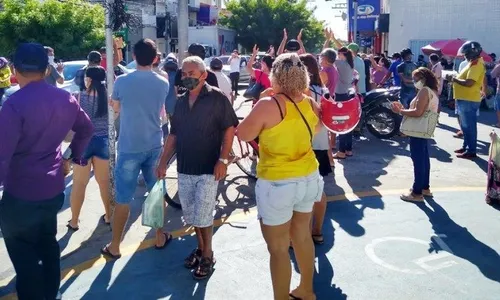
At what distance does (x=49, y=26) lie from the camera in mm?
19703

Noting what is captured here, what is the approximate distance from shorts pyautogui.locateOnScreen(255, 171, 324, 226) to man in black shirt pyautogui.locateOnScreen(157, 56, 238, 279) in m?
0.68

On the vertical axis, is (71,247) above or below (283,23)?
below

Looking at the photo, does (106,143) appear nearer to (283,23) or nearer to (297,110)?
(297,110)

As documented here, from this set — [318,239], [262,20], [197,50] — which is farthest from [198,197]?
A: [262,20]

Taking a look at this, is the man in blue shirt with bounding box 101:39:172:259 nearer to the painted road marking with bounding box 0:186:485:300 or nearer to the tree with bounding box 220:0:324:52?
the painted road marking with bounding box 0:186:485:300

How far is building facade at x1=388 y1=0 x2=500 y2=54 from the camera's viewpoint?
20016 mm

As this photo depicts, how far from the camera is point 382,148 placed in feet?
30.0

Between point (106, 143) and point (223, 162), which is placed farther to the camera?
point (106, 143)

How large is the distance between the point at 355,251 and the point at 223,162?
5.03 ft

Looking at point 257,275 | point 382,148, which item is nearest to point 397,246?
point 257,275

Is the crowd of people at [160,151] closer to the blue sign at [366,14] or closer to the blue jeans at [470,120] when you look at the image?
the blue jeans at [470,120]

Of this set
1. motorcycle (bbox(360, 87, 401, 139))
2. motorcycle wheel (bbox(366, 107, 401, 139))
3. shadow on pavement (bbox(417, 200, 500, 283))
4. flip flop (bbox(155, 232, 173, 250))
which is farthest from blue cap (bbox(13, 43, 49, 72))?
motorcycle wheel (bbox(366, 107, 401, 139))

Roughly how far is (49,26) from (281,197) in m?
19.0

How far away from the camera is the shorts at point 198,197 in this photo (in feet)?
13.2
